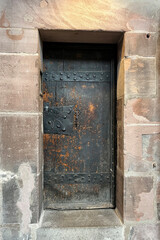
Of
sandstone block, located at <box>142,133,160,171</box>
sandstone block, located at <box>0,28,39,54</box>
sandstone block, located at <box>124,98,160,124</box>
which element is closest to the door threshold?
sandstone block, located at <box>142,133,160,171</box>

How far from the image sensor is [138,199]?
1.41 metres

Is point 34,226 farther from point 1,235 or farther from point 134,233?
point 134,233

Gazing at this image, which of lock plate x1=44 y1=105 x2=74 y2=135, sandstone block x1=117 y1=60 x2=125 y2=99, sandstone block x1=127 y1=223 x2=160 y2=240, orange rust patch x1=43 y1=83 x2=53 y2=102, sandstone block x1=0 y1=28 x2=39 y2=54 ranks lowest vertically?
sandstone block x1=127 y1=223 x2=160 y2=240

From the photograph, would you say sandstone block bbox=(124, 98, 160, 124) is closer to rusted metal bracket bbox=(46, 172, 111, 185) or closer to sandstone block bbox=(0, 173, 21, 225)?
rusted metal bracket bbox=(46, 172, 111, 185)

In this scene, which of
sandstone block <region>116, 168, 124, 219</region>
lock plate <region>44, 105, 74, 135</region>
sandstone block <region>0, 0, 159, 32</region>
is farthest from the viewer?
lock plate <region>44, 105, 74, 135</region>

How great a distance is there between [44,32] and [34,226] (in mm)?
1568

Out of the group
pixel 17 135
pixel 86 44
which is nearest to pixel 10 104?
pixel 17 135

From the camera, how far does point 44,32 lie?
1.40 m

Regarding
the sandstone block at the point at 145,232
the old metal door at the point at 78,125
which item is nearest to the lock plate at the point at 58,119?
the old metal door at the point at 78,125

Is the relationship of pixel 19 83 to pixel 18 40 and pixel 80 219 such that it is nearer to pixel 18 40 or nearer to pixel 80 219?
pixel 18 40

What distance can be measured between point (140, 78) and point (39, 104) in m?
0.86

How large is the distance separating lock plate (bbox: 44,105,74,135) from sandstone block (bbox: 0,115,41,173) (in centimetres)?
22

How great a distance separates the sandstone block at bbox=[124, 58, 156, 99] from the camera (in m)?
→ 1.40

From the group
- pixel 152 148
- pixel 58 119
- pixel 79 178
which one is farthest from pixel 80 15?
pixel 79 178
